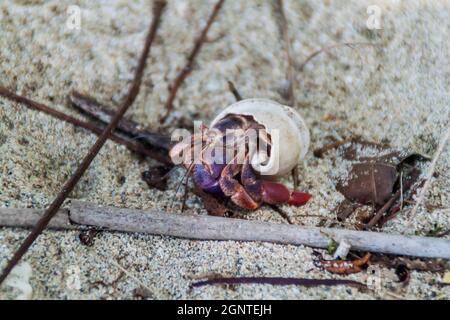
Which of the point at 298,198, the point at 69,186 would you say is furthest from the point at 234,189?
the point at 69,186

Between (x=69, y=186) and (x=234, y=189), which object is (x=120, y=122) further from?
(x=234, y=189)

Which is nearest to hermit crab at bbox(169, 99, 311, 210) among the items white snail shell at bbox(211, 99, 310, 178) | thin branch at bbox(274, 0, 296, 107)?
white snail shell at bbox(211, 99, 310, 178)

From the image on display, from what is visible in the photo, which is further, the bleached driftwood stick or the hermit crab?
the hermit crab

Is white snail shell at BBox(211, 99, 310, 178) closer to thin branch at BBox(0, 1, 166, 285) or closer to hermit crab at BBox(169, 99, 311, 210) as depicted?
hermit crab at BBox(169, 99, 311, 210)

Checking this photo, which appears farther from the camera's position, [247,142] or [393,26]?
[393,26]

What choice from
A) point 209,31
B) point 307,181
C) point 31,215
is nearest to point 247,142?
point 307,181

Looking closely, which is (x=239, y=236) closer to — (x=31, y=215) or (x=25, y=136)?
(x=31, y=215)
